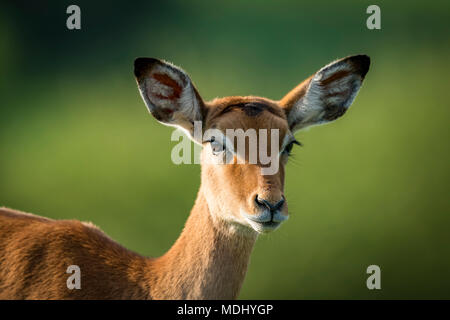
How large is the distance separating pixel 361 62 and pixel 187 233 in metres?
1.82

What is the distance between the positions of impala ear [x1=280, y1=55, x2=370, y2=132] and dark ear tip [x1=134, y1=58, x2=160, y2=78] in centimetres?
100

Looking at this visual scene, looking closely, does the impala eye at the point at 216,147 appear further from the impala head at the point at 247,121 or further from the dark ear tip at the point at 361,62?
the dark ear tip at the point at 361,62

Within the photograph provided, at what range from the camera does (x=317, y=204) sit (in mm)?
12445

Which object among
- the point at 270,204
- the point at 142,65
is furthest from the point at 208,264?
the point at 142,65

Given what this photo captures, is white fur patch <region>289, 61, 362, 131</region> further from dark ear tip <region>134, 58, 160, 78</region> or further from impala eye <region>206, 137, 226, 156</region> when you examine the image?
dark ear tip <region>134, 58, 160, 78</region>

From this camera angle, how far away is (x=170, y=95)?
15.5ft

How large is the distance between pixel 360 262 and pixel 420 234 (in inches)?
69.5

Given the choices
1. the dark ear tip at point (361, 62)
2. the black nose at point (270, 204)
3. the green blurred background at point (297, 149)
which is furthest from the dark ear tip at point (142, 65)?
the green blurred background at point (297, 149)

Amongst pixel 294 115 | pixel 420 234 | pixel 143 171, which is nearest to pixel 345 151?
pixel 420 234

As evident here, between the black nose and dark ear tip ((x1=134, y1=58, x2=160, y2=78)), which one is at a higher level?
dark ear tip ((x1=134, y1=58, x2=160, y2=78))

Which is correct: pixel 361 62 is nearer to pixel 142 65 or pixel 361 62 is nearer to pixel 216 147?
pixel 216 147

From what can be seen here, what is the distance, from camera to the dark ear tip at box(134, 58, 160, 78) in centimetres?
445

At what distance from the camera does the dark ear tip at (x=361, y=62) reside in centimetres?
483

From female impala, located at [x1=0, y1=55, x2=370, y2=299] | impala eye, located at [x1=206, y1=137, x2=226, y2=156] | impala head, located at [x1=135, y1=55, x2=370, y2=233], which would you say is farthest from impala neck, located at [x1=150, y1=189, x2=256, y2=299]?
impala eye, located at [x1=206, y1=137, x2=226, y2=156]
